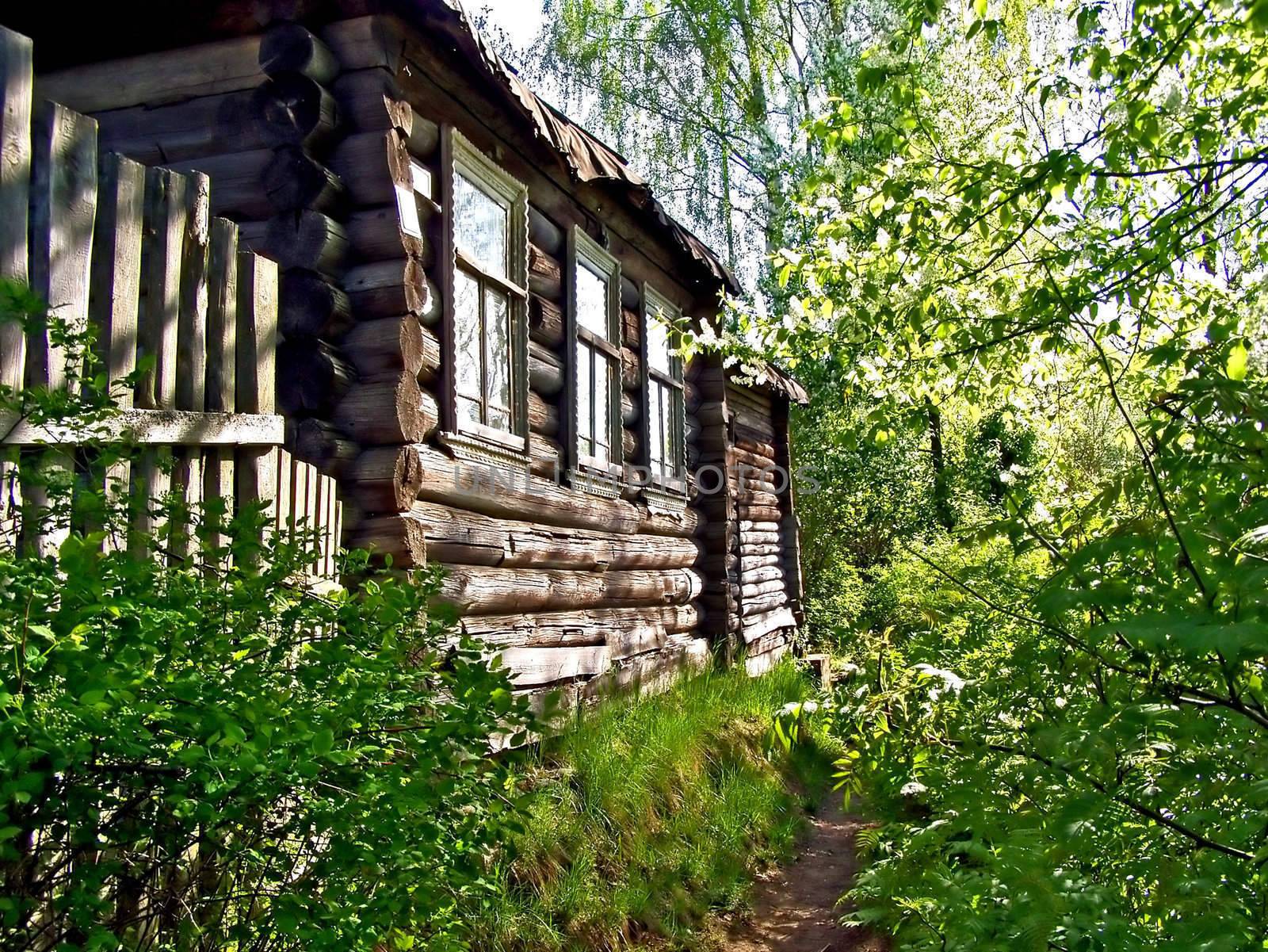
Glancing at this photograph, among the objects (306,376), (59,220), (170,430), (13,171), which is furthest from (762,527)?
(13,171)

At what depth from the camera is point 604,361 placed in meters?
8.07

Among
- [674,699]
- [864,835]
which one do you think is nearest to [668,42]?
[674,699]

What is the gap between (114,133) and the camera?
533cm

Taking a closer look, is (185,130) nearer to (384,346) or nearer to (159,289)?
(384,346)

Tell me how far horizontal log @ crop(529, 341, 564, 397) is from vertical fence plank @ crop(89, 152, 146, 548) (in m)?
3.42

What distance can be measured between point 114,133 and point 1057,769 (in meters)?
5.29

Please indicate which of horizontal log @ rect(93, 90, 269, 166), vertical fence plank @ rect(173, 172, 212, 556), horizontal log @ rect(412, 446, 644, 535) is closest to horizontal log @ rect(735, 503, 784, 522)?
horizontal log @ rect(412, 446, 644, 535)

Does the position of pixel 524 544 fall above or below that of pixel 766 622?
above

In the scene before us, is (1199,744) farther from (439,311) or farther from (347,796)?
(439,311)

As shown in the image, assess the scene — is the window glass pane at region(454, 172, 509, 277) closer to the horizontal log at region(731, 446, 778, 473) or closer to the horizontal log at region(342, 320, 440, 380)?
the horizontal log at region(342, 320, 440, 380)

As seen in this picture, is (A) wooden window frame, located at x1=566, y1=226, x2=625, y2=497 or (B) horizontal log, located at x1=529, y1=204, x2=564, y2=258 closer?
(B) horizontal log, located at x1=529, y1=204, x2=564, y2=258

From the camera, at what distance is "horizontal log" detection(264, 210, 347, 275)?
484 centimetres

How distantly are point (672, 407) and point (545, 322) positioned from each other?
2964mm

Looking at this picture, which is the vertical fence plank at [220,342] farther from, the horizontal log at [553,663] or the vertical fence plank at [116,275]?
the horizontal log at [553,663]
